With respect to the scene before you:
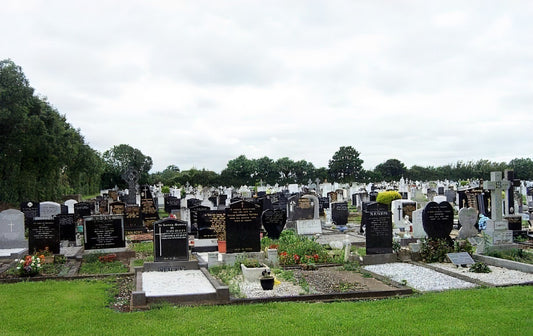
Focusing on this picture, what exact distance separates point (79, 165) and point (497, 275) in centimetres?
3782

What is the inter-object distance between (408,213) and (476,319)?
45.7 ft

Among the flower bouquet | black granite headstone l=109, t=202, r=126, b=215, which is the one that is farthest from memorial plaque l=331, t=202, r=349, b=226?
the flower bouquet

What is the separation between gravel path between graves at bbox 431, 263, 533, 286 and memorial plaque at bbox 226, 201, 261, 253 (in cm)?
499

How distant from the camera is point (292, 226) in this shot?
21.6 m

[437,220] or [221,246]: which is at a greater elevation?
[437,220]

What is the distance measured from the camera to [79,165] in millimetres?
42219

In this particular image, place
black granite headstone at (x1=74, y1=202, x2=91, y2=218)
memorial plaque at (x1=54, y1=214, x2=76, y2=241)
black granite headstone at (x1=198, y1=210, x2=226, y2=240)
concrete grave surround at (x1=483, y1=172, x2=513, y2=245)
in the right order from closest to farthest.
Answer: concrete grave surround at (x1=483, y1=172, x2=513, y2=245), black granite headstone at (x1=198, y1=210, x2=226, y2=240), memorial plaque at (x1=54, y1=214, x2=76, y2=241), black granite headstone at (x1=74, y1=202, x2=91, y2=218)

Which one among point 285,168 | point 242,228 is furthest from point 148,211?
point 285,168

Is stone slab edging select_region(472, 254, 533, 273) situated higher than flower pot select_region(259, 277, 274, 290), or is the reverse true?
flower pot select_region(259, 277, 274, 290)

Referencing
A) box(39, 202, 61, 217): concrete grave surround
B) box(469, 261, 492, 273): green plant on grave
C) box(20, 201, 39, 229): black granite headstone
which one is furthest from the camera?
box(20, 201, 39, 229): black granite headstone

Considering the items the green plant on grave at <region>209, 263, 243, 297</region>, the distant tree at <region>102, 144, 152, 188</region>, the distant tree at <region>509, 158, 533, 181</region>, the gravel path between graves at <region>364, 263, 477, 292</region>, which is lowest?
the gravel path between graves at <region>364, 263, 477, 292</region>

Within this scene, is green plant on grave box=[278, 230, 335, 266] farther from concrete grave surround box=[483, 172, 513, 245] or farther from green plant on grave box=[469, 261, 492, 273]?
concrete grave surround box=[483, 172, 513, 245]

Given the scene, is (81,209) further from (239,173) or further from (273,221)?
(239,173)

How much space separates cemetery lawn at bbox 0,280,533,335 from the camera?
7246mm
